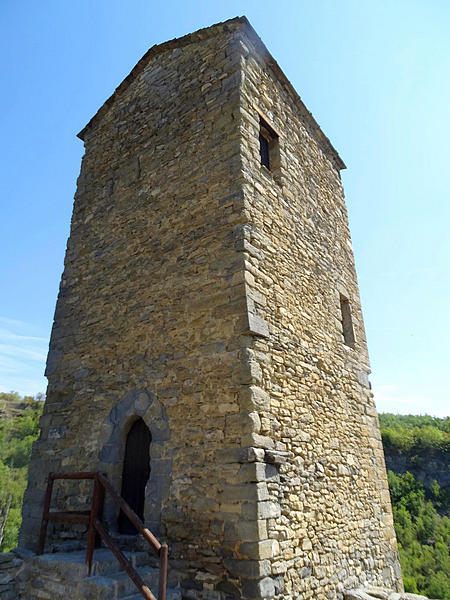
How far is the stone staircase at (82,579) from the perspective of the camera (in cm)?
343

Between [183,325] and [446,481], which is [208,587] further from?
[446,481]

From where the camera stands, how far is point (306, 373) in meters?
5.12

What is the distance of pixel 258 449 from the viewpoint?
385 cm

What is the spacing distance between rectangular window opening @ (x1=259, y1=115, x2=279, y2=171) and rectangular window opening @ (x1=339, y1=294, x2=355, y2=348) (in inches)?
101

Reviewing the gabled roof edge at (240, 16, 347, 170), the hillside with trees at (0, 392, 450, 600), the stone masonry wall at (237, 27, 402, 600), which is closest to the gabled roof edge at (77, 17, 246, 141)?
the gabled roof edge at (240, 16, 347, 170)

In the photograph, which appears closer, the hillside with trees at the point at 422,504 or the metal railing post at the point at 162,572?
the metal railing post at the point at 162,572

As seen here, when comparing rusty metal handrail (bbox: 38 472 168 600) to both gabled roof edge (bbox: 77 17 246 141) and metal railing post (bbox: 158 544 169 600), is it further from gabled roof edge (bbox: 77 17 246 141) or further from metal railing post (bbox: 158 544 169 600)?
gabled roof edge (bbox: 77 17 246 141)

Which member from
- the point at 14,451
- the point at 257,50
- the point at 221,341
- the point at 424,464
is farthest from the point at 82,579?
the point at 14,451

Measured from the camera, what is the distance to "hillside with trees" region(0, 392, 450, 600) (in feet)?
49.2

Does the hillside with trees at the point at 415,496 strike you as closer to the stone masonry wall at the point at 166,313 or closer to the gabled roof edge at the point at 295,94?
the stone masonry wall at the point at 166,313

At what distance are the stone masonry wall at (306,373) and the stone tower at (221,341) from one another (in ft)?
0.09

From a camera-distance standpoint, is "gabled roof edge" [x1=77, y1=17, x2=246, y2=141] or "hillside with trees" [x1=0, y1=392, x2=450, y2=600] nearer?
"gabled roof edge" [x1=77, y1=17, x2=246, y2=141]

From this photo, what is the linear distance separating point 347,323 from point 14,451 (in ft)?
109

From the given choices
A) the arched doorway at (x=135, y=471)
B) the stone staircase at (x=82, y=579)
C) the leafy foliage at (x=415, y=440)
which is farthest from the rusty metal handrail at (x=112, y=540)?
the leafy foliage at (x=415, y=440)
